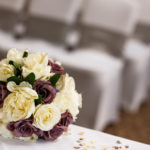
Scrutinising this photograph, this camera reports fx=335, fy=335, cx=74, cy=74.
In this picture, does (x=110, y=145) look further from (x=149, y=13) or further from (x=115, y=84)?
(x=149, y=13)

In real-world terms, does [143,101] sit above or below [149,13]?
below

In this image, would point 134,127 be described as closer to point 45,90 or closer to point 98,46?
point 98,46

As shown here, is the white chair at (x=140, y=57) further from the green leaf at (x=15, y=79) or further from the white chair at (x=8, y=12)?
the green leaf at (x=15, y=79)

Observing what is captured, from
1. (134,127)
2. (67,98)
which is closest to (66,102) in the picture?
(67,98)

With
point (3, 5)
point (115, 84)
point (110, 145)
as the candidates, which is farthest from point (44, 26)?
point (110, 145)

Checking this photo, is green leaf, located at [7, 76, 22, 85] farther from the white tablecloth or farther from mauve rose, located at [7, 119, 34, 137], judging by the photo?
the white tablecloth

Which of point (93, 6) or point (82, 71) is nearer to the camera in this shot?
point (82, 71)
